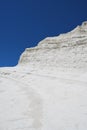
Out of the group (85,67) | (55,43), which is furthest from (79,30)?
(85,67)

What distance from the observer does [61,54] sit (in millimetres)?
27641

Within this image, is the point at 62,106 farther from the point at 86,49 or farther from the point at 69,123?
the point at 86,49

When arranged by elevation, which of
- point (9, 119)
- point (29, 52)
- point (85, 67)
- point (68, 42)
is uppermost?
point (29, 52)

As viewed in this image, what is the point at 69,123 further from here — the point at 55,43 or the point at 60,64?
the point at 55,43

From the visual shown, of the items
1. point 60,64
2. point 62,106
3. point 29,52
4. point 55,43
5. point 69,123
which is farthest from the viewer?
point 29,52

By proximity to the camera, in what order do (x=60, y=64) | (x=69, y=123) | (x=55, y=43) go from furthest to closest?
1. (x=55, y=43)
2. (x=60, y=64)
3. (x=69, y=123)

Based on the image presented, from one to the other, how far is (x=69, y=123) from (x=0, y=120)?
330cm

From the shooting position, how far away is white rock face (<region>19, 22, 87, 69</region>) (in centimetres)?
2358

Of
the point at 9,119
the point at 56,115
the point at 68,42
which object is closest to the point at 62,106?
the point at 56,115

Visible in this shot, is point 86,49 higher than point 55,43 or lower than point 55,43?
lower

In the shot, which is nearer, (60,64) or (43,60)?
(60,64)

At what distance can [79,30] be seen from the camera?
3394cm

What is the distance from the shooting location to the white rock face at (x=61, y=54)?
23584mm

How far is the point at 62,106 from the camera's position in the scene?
28.6ft
